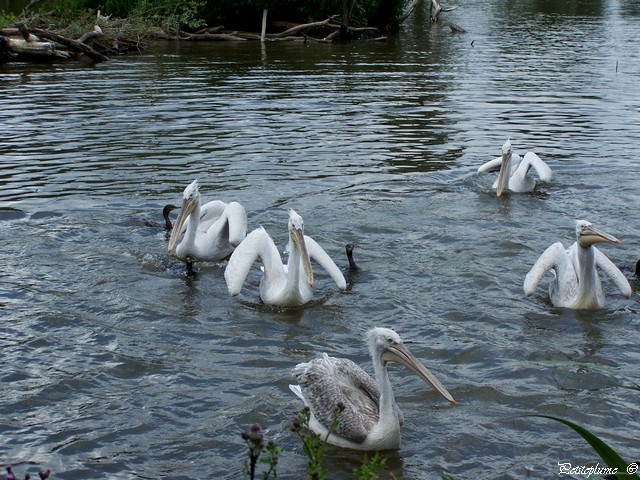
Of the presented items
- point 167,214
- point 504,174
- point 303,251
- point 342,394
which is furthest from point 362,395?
point 504,174

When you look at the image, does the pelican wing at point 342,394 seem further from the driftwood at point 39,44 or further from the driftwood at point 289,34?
the driftwood at point 289,34

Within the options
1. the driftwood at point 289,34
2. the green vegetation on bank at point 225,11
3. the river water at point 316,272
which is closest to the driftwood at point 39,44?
the river water at point 316,272

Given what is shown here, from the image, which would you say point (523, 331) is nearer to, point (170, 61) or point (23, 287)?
point (23, 287)

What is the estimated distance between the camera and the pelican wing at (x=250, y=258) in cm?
734

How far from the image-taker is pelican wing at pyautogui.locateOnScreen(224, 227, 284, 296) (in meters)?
7.34

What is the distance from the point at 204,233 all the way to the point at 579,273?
3517mm

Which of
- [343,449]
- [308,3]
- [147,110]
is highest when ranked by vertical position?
[308,3]

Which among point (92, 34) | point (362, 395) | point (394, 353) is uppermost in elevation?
point (92, 34)

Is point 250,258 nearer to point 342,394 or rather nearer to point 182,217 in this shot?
point 182,217

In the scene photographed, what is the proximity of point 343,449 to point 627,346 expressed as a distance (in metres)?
2.44

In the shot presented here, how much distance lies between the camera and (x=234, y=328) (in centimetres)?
695

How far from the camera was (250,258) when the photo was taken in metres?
7.42

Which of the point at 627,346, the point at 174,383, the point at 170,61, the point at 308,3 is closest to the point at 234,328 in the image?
the point at 174,383

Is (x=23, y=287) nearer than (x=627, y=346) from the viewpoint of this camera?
No
